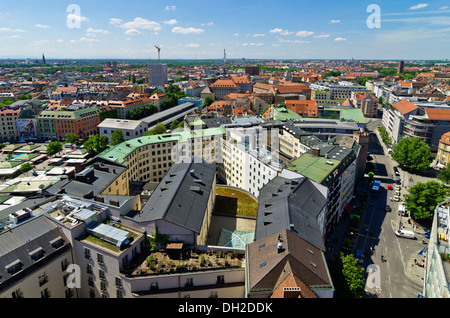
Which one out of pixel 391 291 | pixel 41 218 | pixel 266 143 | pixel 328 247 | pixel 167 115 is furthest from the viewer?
pixel 167 115

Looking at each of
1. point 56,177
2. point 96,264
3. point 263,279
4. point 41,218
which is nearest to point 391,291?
point 263,279

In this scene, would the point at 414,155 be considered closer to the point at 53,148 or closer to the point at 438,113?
the point at 438,113

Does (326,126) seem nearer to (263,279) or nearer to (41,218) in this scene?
(263,279)

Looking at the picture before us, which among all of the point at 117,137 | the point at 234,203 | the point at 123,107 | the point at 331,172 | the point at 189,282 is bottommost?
the point at 234,203

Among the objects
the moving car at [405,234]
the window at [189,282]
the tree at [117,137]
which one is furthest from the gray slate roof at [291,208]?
the tree at [117,137]

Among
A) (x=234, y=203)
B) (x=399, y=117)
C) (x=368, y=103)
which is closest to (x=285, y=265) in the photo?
(x=234, y=203)

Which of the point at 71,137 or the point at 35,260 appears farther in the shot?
the point at 71,137

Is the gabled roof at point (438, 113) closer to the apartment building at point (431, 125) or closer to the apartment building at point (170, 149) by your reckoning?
the apartment building at point (431, 125)

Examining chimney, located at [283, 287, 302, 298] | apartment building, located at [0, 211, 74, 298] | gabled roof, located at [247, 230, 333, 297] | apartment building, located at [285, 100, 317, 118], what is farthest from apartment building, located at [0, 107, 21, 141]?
chimney, located at [283, 287, 302, 298]
